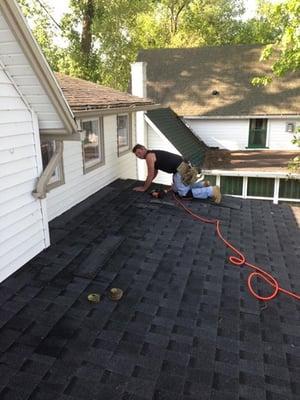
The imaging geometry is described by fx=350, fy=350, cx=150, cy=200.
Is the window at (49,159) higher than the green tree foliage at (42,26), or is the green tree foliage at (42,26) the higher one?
the green tree foliage at (42,26)

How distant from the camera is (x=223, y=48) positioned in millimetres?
20188

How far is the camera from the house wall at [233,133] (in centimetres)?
1766

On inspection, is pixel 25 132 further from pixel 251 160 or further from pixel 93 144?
pixel 251 160

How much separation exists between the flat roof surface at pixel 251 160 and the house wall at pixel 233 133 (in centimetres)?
43

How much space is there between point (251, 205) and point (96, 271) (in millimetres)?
4909

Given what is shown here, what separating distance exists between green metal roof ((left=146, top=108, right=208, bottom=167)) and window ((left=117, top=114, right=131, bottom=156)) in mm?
4307

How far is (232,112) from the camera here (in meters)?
17.9

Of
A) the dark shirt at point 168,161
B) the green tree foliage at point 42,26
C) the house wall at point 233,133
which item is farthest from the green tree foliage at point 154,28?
the dark shirt at point 168,161

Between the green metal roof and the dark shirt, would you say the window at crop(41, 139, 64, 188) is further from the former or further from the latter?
the green metal roof

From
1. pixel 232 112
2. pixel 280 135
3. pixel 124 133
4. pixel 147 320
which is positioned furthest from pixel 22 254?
pixel 280 135

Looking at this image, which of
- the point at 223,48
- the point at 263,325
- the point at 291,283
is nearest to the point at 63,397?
the point at 263,325

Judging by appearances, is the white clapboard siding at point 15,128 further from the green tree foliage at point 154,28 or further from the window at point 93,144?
the green tree foliage at point 154,28

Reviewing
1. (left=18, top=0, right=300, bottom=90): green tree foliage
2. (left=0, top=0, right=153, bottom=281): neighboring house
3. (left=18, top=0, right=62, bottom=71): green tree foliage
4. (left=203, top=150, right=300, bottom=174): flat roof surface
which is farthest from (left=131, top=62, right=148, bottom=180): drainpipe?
(left=18, top=0, right=300, bottom=90): green tree foliage

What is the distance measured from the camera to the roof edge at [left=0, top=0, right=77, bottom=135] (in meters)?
3.20
